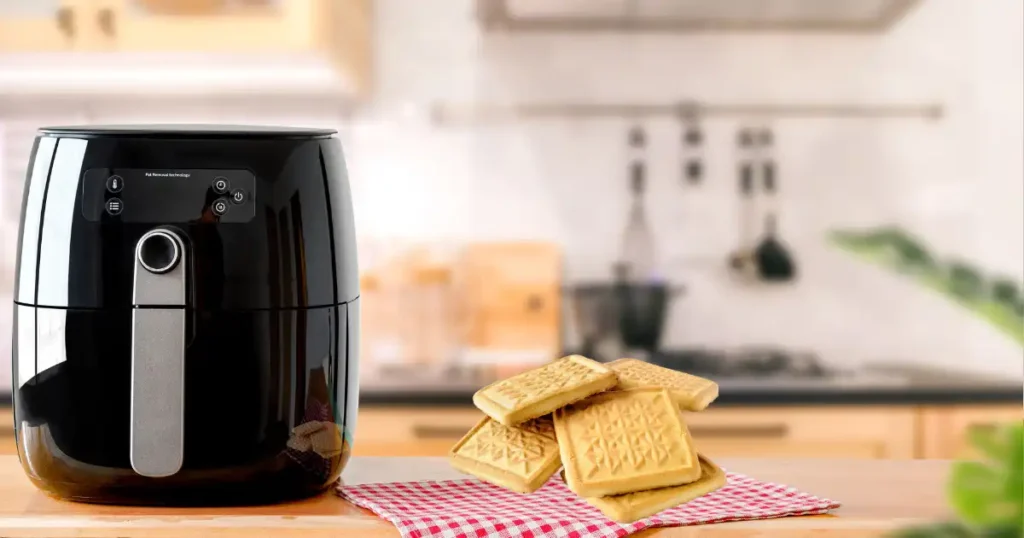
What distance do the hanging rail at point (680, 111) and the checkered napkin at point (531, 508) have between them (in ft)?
6.58

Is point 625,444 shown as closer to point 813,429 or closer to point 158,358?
point 158,358

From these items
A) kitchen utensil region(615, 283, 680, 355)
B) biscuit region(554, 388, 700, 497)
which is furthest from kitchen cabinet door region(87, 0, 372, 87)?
biscuit region(554, 388, 700, 497)

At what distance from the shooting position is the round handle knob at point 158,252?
0.66 m

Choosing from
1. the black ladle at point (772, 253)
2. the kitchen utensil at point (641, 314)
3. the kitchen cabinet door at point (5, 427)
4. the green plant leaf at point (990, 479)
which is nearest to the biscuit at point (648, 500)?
the green plant leaf at point (990, 479)

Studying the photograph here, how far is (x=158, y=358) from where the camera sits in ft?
2.19

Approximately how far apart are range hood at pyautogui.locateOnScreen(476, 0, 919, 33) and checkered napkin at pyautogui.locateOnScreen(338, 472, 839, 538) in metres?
1.98

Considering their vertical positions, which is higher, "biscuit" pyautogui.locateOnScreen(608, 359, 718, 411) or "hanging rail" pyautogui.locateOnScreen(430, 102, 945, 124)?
"hanging rail" pyautogui.locateOnScreen(430, 102, 945, 124)

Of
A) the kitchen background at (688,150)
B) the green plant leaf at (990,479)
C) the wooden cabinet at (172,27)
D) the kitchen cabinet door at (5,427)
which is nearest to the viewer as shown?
the green plant leaf at (990,479)

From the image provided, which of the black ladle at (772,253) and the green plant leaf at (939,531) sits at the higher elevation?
the black ladle at (772,253)

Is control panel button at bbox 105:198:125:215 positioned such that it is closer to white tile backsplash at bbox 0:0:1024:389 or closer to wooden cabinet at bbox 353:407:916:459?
wooden cabinet at bbox 353:407:916:459

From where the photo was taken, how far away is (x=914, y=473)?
2.63ft

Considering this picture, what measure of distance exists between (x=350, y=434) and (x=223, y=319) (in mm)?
133

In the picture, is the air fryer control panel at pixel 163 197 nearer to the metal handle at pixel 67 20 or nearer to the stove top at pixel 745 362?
the stove top at pixel 745 362

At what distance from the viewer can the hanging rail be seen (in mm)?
2680
